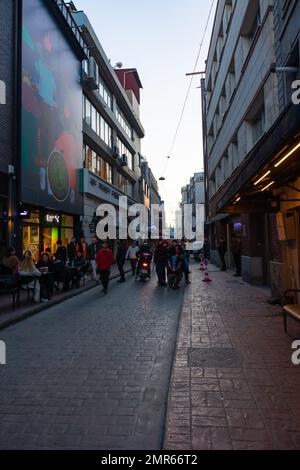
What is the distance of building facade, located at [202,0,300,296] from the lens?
19.9 ft

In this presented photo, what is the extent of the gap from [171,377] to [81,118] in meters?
19.5

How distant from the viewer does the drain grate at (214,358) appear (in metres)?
5.07

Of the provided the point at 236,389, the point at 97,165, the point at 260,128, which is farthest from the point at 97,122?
the point at 236,389

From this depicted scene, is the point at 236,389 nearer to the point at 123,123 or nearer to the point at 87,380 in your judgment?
the point at 87,380

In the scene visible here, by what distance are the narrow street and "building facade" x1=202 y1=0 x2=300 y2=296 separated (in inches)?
131

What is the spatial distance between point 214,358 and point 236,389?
1.16m

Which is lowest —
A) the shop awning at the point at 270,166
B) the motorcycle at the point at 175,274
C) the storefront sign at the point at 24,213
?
the motorcycle at the point at 175,274

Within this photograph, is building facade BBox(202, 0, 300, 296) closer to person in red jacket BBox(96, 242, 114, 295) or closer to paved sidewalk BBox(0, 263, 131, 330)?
person in red jacket BBox(96, 242, 114, 295)

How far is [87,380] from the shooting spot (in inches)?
185

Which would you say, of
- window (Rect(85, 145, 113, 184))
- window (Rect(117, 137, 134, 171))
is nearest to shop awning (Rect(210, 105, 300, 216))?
window (Rect(85, 145, 113, 184))

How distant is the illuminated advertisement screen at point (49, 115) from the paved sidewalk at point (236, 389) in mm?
10108

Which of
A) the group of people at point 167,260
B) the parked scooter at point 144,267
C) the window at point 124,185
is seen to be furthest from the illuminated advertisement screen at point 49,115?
the window at point 124,185

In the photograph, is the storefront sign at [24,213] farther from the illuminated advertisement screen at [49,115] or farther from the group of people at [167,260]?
the group of people at [167,260]
